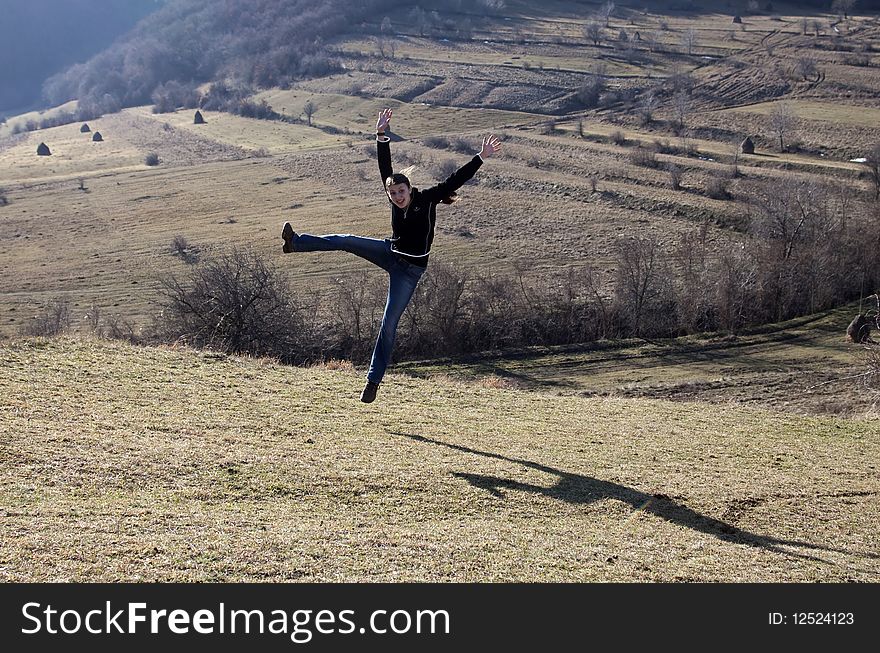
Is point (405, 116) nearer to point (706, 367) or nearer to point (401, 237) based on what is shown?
point (706, 367)

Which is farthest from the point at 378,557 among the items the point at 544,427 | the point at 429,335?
the point at 429,335

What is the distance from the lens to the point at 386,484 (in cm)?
1184

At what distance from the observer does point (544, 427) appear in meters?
16.9

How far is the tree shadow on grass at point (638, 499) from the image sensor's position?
10.9 metres

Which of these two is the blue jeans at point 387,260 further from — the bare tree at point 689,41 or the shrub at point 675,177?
the bare tree at point 689,41

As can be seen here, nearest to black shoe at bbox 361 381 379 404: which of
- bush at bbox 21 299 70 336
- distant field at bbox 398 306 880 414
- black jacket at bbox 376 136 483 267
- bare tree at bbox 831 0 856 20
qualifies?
black jacket at bbox 376 136 483 267

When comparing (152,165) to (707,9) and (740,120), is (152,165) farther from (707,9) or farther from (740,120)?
(707,9)

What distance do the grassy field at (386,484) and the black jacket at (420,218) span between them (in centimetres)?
327

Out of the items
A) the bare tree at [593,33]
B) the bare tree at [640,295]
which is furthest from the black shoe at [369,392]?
the bare tree at [593,33]

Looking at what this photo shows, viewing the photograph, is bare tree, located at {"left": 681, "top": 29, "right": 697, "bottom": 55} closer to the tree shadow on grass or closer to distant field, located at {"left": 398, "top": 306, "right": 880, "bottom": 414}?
distant field, located at {"left": 398, "top": 306, "right": 880, "bottom": 414}

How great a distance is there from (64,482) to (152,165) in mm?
111893

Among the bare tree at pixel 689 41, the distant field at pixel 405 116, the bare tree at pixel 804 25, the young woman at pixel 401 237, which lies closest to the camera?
the young woman at pixel 401 237

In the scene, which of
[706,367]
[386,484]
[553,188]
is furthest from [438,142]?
[386,484]

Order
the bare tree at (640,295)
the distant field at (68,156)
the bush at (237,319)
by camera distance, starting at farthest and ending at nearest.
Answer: the distant field at (68,156) → the bare tree at (640,295) → the bush at (237,319)
